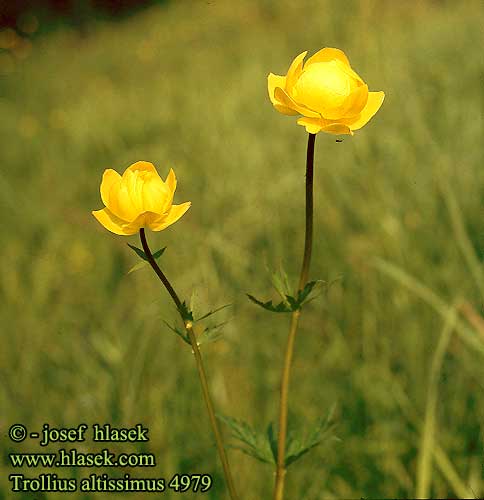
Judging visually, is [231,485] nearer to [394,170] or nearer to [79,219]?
[394,170]

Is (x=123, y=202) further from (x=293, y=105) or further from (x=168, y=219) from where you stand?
(x=293, y=105)

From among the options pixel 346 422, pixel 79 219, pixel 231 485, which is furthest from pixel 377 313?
pixel 79 219

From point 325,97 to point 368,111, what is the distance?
45 mm

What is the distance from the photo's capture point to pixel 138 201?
542 mm

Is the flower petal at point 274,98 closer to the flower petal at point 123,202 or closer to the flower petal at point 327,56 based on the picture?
the flower petal at point 327,56

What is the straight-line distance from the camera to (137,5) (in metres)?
7.83

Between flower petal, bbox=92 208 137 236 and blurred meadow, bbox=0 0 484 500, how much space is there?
0.33 feet

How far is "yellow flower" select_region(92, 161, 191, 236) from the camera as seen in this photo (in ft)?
1.77

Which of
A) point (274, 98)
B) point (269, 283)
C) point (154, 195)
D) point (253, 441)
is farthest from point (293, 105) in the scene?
point (269, 283)

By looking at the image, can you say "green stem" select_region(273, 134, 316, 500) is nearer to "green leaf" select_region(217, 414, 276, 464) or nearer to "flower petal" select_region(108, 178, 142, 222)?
"green leaf" select_region(217, 414, 276, 464)

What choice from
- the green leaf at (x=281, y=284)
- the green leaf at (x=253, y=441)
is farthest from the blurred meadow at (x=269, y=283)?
the green leaf at (x=253, y=441)

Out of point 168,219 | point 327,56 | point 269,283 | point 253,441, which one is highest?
point 269,283

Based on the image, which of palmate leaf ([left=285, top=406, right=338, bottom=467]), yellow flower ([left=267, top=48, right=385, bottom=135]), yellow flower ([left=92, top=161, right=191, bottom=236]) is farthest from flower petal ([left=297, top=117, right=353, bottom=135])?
palmate leaf ([left=285, top=406, right=338, bottom=467])

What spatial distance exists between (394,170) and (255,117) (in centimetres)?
95
